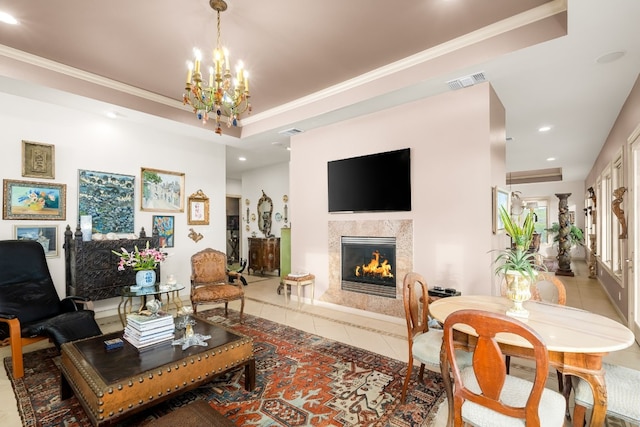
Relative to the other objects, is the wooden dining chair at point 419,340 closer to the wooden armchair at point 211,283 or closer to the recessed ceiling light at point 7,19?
the wooden armchair at point 211,283

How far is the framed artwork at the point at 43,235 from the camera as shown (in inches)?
152

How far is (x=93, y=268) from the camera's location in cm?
400

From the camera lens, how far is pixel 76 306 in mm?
3418

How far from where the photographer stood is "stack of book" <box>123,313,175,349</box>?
240cm

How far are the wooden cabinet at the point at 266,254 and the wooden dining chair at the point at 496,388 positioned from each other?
6.38 metres

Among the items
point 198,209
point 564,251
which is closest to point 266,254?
point 198,209

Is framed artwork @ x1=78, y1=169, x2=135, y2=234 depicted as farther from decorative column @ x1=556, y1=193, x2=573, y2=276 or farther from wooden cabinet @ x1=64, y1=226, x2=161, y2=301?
decorative column @ x1=556, y1=193, x2=573, y2=276

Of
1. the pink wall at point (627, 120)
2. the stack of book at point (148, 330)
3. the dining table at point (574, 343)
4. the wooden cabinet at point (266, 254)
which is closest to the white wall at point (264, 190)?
the wooden cabinet at point (266, 254)

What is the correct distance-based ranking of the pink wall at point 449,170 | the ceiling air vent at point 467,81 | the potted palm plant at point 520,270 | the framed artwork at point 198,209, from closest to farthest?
1. the potted palm plant at point 520,270
2. the ceiling air vent at point 467,81
3. the pink wall at point 449,170
4. the framed artwork at point 198,209

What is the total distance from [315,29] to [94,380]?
328 centimetres

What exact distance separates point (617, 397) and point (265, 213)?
7.51 meters

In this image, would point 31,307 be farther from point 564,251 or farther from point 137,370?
point 564,251

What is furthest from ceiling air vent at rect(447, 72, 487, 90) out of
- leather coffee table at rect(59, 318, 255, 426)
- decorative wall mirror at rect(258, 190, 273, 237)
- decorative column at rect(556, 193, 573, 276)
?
decorative column at rect(556, 193, 573, 276)

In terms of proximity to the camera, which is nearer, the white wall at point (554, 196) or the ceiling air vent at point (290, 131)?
the ceiling air vent at point (290, 131)
